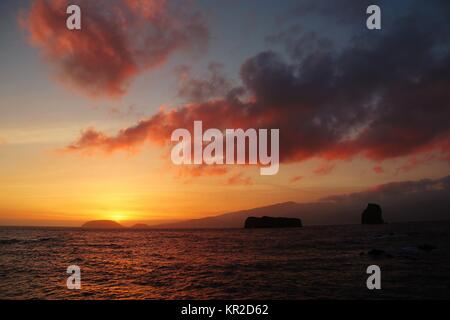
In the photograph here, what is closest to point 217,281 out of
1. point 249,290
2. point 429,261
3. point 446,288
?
point 249,290

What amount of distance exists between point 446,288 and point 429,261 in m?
18.5

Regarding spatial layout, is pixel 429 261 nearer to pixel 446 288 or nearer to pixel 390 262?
pixel 390 262

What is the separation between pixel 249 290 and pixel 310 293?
4.72m

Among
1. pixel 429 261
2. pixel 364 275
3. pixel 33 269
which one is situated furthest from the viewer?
pixel 429 261
